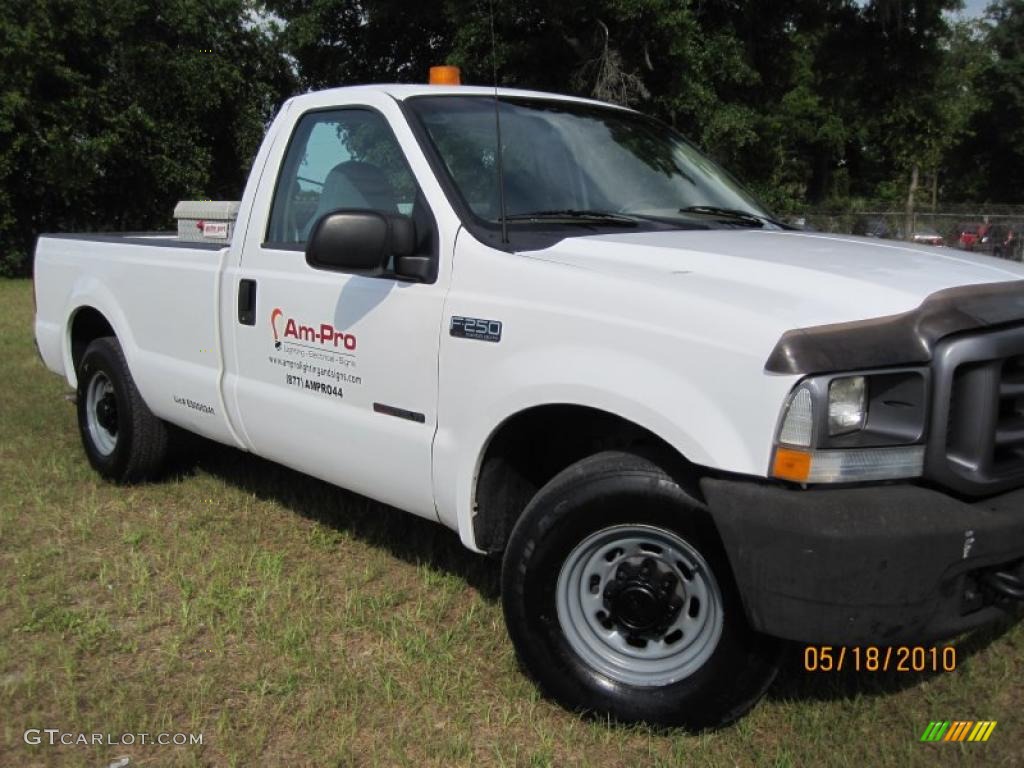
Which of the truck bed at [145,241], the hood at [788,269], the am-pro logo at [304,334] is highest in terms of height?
the hood at [788,269]

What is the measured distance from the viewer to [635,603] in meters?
2.72

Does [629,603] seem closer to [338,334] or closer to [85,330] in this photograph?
[338,334]

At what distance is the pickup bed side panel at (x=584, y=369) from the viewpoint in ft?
7.78

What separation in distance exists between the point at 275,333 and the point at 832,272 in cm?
220

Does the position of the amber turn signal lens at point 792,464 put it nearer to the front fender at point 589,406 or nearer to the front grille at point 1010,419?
the front fender at point 589,406

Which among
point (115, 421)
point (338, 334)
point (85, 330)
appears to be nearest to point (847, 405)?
point (338, 334)

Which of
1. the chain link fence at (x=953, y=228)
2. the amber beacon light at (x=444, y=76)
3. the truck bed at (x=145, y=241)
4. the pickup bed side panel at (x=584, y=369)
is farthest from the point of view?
the chain link fence at (x=953, y=228)

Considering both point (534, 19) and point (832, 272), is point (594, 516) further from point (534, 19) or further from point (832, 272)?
point (534, 19)

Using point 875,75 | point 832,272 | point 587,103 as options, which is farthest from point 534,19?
point 832,272

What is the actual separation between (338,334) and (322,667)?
1.19 metres

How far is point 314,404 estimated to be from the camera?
365cm
